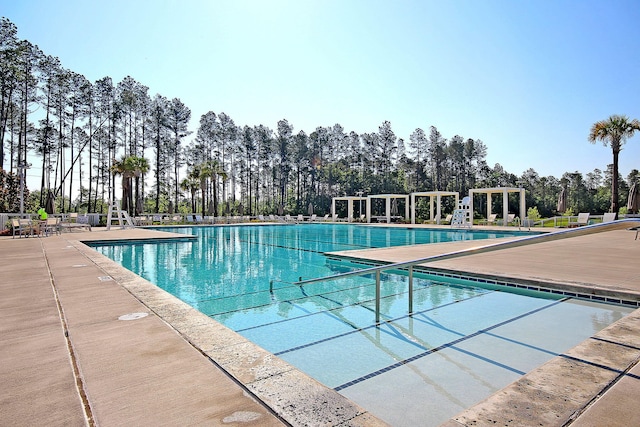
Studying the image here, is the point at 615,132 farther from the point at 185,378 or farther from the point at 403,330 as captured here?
the point at 185,378

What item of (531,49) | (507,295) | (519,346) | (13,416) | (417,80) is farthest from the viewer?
(417,80)

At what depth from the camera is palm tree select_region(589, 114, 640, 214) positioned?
62.6ft

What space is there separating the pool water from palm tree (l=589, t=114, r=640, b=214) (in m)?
19.1

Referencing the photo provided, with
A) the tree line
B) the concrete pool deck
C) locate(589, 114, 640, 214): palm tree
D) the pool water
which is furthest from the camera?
the tree line

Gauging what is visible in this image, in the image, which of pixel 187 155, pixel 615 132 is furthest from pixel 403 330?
pixel 187 155

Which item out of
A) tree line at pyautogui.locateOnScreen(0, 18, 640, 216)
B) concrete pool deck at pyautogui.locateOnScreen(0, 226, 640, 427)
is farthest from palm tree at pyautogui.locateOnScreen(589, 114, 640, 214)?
concrete pool deck at pyautogui.locateOnScreen(0, 226, 640, 427)

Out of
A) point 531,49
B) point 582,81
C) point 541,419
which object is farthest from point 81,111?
point 541,419

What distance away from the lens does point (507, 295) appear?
5.16 meters

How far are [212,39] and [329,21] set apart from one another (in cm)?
386

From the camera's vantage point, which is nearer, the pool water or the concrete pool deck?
the concrete pool deck

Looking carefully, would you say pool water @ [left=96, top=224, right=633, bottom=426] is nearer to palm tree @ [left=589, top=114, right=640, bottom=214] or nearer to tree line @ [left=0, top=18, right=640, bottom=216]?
palm tree @ [left=589, top=114, right=640, bottom=214]

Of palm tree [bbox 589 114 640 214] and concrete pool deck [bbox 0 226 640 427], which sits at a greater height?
palm tree [bbox 589 114 640 214]

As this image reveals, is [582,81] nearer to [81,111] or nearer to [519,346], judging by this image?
[519,346]

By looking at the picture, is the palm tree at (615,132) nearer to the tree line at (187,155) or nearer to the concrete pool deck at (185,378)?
the tree line at (187,155)
